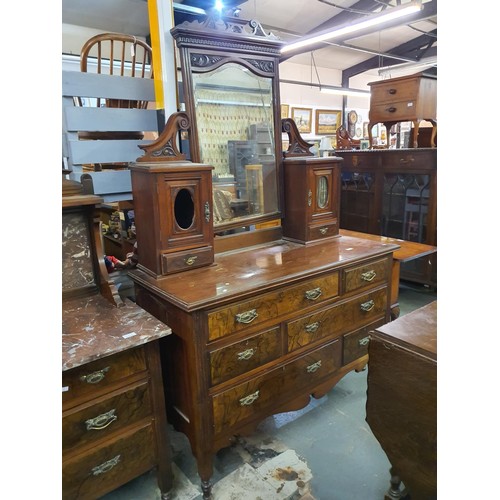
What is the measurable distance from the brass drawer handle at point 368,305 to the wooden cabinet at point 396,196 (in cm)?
150

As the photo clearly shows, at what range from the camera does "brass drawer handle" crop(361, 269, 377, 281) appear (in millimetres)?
2002

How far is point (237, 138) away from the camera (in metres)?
2.01

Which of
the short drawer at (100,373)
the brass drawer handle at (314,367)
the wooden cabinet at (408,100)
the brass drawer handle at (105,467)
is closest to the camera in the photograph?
the short drawer at (100,373)

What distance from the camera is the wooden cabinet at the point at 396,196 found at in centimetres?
331

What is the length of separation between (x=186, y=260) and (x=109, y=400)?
63 centimetres

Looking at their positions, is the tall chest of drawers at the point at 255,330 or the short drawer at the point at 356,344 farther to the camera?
the short drawer at the point at 356,344

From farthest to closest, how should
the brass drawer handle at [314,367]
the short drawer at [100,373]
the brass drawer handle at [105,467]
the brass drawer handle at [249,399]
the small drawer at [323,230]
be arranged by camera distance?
the small drawer at [323,230] → the brass drawer handle at [314,367] → the brass drawer handle at [249,399] → the brass drawer handle at [105,467] → the short drawer at [100,373]

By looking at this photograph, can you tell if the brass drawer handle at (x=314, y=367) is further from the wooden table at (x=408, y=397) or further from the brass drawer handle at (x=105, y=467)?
the brass drawer handle at (x=105, y=467)

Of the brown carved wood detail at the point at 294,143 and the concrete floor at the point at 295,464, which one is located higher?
the brown carved wood detail at the point at 294,143

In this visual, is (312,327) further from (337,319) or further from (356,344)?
(356,344)

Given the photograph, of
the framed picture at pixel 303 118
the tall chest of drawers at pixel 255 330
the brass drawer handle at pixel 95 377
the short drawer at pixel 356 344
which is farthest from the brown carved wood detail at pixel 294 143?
the framed picture at pixel 303 118

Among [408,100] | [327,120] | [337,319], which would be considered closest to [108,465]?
[337,319]
